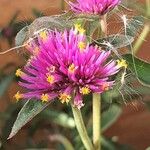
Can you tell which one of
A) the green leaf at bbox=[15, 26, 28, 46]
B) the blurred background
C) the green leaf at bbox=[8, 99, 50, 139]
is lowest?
the blurred background

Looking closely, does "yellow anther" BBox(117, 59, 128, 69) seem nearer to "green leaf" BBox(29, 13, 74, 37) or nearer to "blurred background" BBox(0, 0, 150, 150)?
"green leaf" BBox(29, 13, 74, 37)

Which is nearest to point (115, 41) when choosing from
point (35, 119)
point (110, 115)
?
point (110, 115)

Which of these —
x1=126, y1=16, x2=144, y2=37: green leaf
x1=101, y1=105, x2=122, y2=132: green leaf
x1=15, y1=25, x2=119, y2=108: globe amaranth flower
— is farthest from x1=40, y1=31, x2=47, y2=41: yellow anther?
x1=101, y1=105, x2=122, y2=132: green leaf

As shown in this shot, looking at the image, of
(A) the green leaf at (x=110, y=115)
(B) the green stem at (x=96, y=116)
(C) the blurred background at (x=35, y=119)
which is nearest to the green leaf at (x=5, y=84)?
(C) the blurred background at (x=35, y=119)

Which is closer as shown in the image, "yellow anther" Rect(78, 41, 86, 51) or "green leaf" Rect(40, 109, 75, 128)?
"yellow anther" Rect(78, 41, 86, 51)

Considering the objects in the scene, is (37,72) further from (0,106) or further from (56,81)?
(0,106)

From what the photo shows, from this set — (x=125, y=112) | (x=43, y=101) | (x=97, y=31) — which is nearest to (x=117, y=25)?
(x=97, y=31)

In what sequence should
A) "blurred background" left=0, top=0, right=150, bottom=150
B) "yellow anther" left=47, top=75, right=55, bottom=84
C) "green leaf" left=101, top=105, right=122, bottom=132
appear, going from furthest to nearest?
"blurred background" left=0, top=0, right=150, bottom=150
"green leaf" left=101, top=105, right=122, bottom=132
"yellow anther" left=47, top=75, right=55, bottom=84
